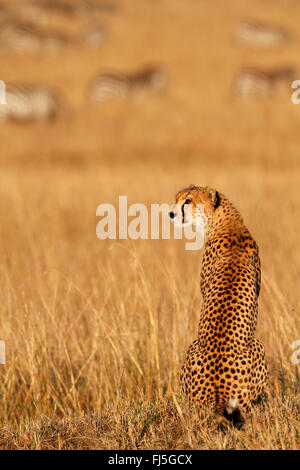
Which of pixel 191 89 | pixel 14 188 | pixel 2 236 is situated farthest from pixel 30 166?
pixel 191 89

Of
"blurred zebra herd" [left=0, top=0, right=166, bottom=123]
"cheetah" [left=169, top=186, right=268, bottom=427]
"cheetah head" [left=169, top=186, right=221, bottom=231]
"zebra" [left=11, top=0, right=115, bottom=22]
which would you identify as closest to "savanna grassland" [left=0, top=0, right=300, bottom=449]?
"cheetah" [left=169, top=186, right=268, bottom=427]

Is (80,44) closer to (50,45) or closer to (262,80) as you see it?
(50,45)

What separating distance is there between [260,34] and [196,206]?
107 feet

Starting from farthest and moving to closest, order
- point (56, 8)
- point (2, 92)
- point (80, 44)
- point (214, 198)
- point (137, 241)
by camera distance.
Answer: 1. point (56, 8)
2. point (80, 44)
3. point (2, 92)
4. point (137, 241)
5. point (214, 198)

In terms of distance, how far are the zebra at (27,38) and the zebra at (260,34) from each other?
8.44 metres

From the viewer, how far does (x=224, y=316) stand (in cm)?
312

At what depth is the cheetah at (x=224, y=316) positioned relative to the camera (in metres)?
3.03

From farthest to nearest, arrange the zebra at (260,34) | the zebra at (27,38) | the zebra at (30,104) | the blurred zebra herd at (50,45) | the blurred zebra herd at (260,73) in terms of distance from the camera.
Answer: the zebra at (27,38) → the zebra at (260,34) → the blurred zebra herd at (260,73) → the blurred zebra herd at (50,45) → the zebra at (30,104)

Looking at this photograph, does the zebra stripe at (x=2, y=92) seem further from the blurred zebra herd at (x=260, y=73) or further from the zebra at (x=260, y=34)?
the zebra at (x=260, y=34)

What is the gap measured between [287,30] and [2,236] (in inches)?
1065

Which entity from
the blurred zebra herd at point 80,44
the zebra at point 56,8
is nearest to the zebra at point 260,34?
→ the blurred zebra herd at point 80,44

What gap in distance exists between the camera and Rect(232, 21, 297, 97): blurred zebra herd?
82.5ft

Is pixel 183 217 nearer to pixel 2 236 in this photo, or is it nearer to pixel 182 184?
pixel 2 236

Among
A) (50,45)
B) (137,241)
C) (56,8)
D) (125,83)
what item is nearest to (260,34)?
(125,83)
